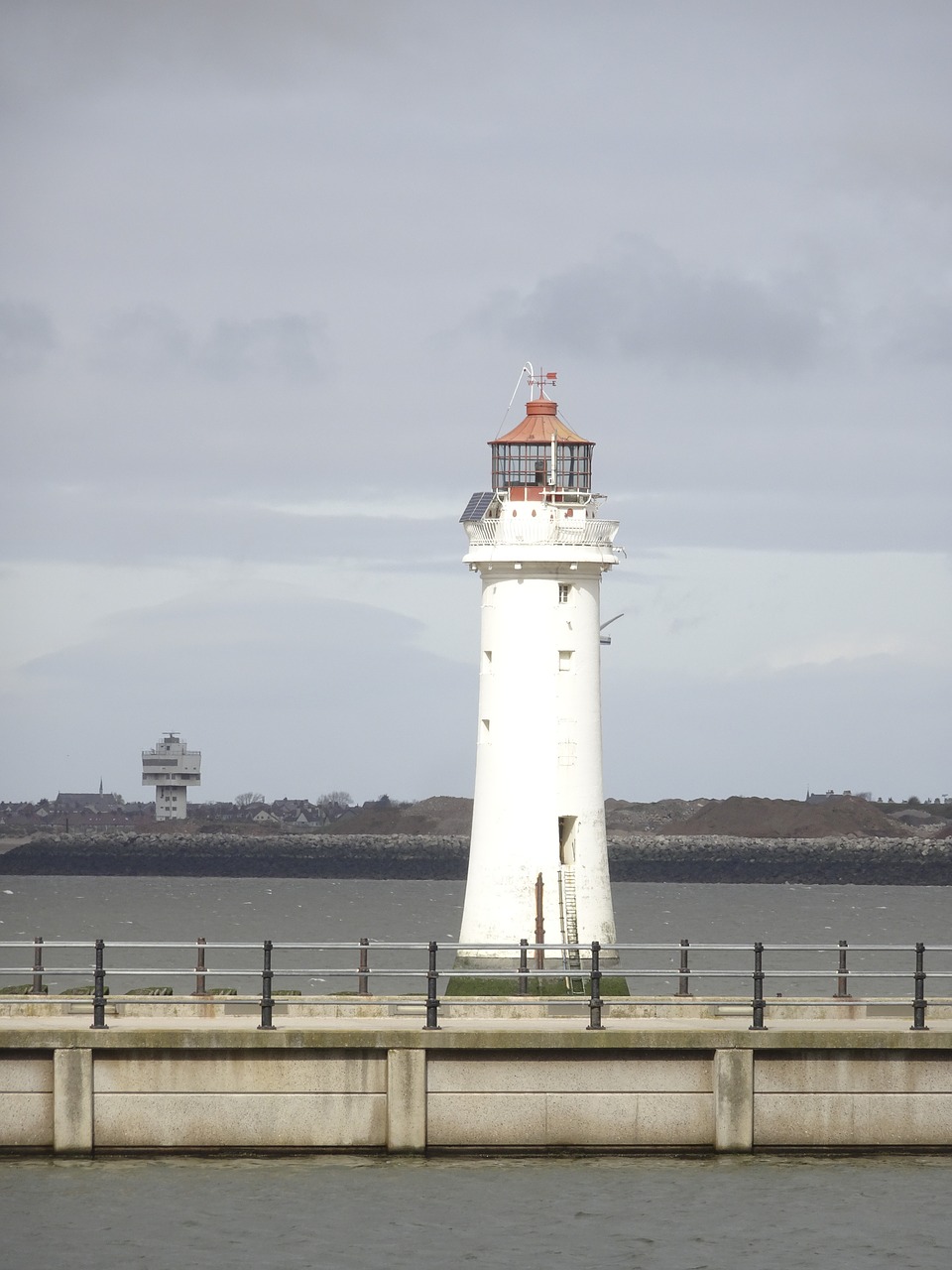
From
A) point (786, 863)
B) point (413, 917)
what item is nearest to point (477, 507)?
point (413, 917)

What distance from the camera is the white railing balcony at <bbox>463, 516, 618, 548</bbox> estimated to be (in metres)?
35.9

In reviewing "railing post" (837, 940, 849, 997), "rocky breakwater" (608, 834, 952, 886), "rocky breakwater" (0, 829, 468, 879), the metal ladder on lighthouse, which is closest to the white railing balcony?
the metal ladder on lighthouse

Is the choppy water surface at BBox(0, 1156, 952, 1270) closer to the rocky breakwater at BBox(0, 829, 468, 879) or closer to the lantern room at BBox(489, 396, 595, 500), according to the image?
the lantern room at BBox(489, 396, 595, 500)

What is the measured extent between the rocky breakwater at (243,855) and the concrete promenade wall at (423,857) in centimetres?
8

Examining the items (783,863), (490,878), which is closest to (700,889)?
(783,863)

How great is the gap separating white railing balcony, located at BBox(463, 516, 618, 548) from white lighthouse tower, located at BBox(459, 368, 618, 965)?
0.05 feet

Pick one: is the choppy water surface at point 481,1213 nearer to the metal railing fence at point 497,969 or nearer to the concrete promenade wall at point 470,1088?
the concrete promenade wall at point 470,1088

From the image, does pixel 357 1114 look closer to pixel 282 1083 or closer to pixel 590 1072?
pixel 282 1083

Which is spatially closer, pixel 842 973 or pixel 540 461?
pixel 842 973

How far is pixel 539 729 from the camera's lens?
3566 centimetres

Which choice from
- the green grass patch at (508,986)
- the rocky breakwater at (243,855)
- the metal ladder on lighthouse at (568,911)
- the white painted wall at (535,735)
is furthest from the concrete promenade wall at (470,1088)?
the rocky breakwater at (243,855)

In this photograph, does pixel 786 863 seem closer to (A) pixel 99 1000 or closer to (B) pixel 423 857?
(B) pixel 423 857

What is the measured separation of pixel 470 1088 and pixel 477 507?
15558 mm

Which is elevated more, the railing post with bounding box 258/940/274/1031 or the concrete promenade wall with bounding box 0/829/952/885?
the railing post with bounding box 258/940/274/1031
